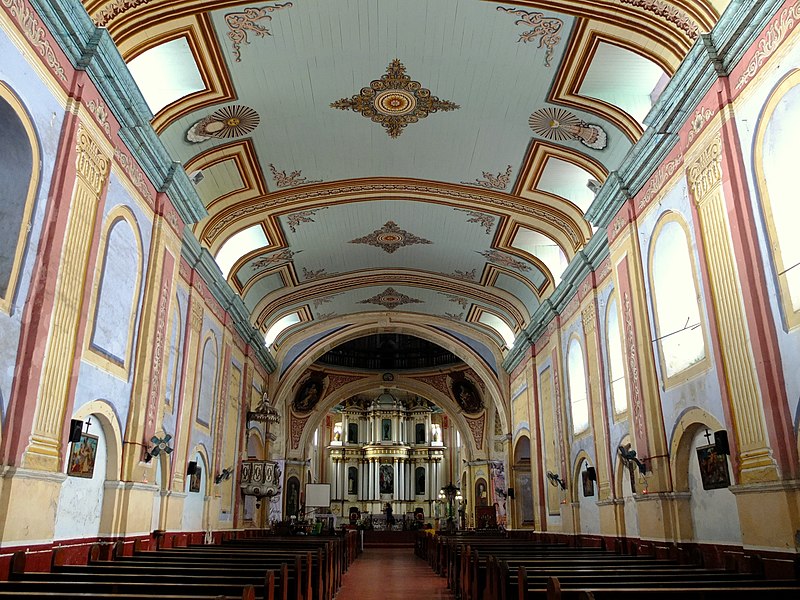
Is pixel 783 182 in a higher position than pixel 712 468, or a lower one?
higher

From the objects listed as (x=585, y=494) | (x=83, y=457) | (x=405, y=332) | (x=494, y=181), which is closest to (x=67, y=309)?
(x=83, y=457)

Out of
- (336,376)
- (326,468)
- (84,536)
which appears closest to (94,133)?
(84,536)

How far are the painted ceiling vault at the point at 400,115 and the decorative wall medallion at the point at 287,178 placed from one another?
4 centimetres

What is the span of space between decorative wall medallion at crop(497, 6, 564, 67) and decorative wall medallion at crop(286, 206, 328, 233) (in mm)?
6522

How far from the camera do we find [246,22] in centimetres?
869

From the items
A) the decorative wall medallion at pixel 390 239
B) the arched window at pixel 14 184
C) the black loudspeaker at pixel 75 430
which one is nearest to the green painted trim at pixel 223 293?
the decorative wall medallion at pixel 390 239

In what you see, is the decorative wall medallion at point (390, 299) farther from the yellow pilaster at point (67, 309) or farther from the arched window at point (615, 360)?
the yellow pilaster at point (67, 309)

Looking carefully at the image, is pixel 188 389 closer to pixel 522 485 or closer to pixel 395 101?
pixel 395 101

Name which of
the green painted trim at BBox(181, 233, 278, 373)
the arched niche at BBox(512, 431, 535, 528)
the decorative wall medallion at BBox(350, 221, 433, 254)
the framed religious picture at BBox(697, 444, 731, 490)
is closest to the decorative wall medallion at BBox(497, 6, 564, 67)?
the framed religious picture at BBox(697, 444, 731, 490)

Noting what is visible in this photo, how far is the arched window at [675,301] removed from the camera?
8.61 metres

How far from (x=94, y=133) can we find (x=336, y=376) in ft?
73.0

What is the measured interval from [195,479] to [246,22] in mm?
8699

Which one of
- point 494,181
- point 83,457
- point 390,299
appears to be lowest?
point 83,457

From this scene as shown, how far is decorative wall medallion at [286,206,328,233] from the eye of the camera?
14.5 m
